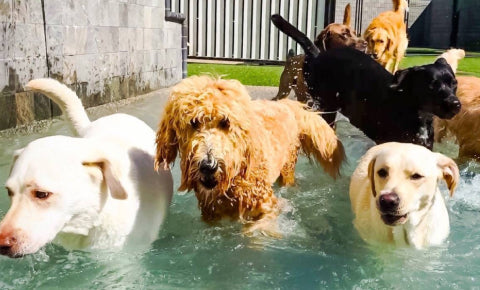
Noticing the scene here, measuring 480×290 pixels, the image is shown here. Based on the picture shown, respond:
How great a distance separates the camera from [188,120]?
348 cm

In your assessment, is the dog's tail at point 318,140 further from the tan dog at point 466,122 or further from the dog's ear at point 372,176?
the tan dog at point 466,122

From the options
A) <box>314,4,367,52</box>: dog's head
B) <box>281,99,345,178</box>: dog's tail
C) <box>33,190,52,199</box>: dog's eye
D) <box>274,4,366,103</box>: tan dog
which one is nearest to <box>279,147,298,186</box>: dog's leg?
<box>281,99,345,178</box>: dog's tail

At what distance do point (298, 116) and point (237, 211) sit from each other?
1.41m

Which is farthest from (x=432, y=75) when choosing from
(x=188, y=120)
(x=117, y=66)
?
(x=117, y=66)

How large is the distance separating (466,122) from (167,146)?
3.92m

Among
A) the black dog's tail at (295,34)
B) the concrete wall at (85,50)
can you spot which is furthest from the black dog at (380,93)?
the concrete wall at (85,50)

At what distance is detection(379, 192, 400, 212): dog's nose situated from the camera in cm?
343

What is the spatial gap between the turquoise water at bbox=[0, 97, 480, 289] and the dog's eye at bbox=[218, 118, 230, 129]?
2.76ft

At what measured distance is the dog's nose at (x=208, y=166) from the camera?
3.37m

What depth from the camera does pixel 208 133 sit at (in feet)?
11.3

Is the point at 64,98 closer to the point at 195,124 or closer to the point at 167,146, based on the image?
the point at 167,146

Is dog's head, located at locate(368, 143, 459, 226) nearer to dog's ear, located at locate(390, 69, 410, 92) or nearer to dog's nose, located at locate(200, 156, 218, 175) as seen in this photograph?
dog's nose, located at locate(200, 156, 218, 175)

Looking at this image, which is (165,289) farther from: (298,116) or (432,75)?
(432,75)

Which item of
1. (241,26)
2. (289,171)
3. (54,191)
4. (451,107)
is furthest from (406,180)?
(241,26)
